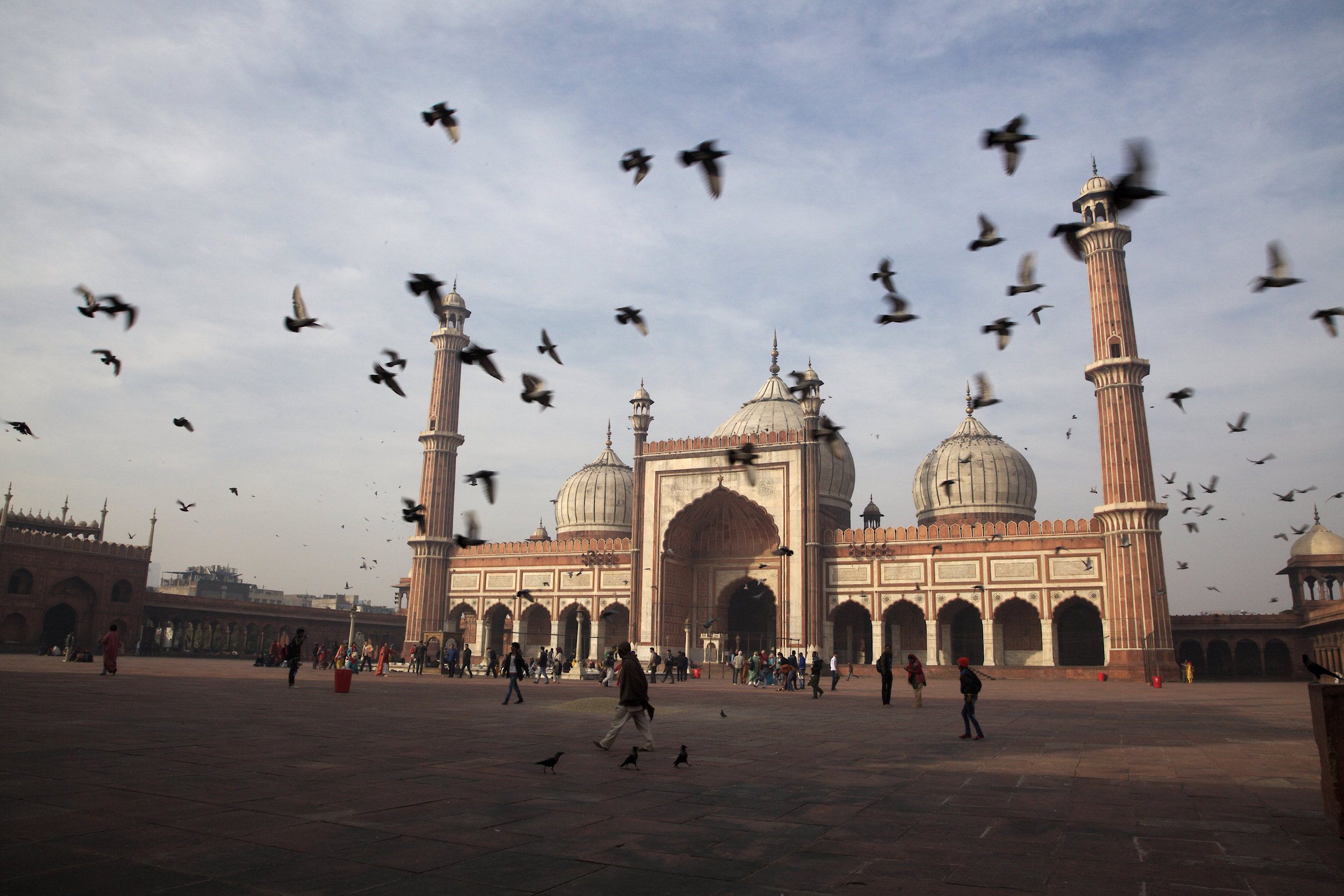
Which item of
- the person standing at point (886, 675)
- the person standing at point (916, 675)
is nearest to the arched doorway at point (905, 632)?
the person standing at point (886, 675)

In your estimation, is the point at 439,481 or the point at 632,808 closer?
the point at 632,808

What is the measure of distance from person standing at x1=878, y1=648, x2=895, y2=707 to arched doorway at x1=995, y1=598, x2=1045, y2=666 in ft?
64.3

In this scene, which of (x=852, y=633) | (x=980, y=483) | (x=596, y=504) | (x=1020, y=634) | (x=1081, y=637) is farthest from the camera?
(x=596, y=504)

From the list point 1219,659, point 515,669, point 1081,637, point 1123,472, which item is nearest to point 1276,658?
point 1219,659

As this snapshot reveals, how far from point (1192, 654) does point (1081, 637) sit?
6824mm

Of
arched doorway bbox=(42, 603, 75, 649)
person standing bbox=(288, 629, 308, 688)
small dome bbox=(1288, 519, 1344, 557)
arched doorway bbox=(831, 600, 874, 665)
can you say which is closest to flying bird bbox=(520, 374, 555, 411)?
person standing bbox=(288, 629, 308, 688)

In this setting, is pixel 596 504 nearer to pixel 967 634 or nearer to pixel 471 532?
pixel 967 634

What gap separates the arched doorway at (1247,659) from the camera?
37156mm

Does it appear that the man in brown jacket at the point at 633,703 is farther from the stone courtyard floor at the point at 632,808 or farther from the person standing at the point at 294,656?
the person standing at the point at 294,656

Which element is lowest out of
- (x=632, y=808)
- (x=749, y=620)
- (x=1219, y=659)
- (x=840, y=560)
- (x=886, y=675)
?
(x=632, y=808)

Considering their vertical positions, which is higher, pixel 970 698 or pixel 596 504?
pixel 596 504

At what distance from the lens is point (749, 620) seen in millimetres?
41281

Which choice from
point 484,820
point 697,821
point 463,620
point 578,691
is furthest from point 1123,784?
point 463,620

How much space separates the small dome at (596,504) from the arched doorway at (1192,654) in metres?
25.6
